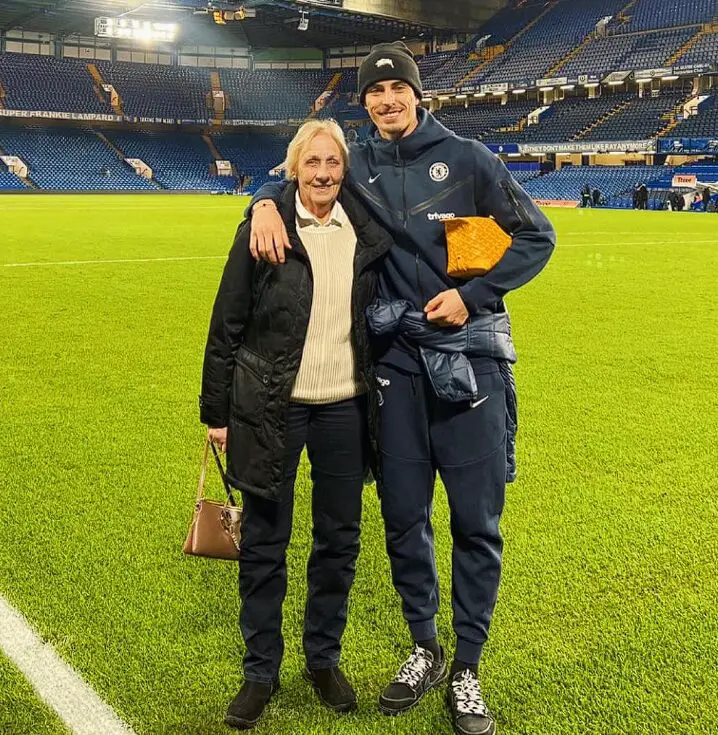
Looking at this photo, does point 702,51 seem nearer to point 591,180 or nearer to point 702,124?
point 702,124

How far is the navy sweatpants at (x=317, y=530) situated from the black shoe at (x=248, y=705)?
3 cm

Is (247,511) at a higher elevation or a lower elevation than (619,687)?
higher

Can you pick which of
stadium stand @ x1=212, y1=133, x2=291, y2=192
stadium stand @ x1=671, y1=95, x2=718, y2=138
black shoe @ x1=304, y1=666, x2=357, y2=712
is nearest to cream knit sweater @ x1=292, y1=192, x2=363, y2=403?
black shoe @ x1=304, y1=666, x2=357, y2=712

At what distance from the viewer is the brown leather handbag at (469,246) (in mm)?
2527

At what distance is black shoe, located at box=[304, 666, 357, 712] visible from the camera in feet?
8.70

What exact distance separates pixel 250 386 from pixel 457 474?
2.42 feet

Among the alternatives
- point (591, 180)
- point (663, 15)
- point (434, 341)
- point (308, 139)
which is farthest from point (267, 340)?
point (663, 15)

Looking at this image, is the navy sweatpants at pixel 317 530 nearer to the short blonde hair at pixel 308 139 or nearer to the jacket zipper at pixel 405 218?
the jacket zipper at pixel 405 218

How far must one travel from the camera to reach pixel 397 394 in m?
2.69

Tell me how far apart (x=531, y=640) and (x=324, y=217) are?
1706 mm

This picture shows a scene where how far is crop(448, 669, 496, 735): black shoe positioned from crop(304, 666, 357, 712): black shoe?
0.33 meters

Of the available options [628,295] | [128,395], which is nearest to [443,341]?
[128,395]

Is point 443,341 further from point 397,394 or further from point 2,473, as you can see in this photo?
point 2,473

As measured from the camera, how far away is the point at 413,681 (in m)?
2.71
